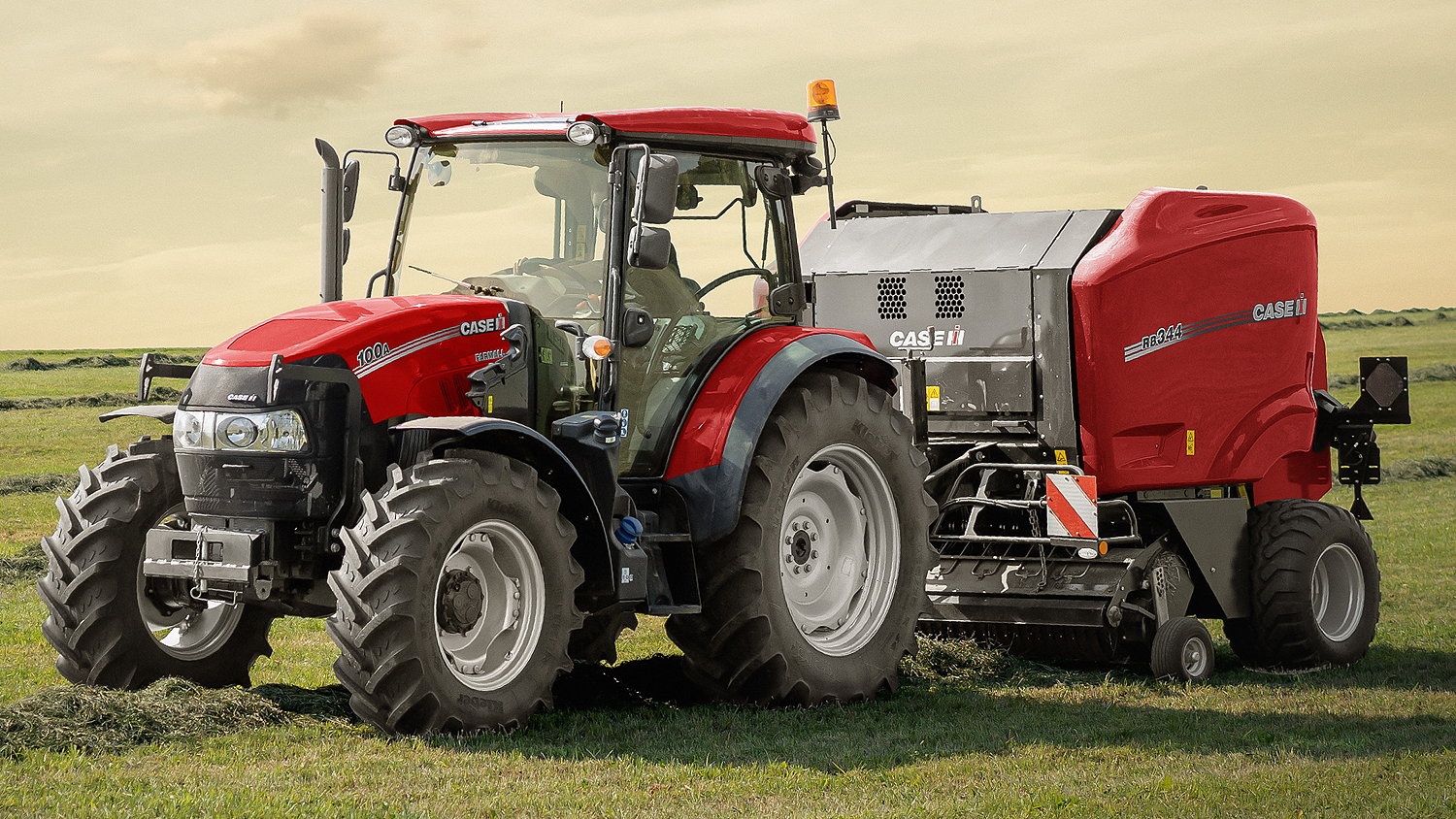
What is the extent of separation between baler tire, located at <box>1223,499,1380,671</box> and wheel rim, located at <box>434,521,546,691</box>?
5.58 m

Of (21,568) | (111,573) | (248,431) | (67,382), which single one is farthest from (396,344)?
(67,382)

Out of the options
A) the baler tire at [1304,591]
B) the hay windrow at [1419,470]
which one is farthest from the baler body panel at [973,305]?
the hay windrow at [1419,470]

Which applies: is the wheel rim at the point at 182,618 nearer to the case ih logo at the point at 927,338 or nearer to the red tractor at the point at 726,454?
the red tractor at the point at 726,454

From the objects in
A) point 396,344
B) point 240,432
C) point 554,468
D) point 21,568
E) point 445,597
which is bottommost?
point 21,568

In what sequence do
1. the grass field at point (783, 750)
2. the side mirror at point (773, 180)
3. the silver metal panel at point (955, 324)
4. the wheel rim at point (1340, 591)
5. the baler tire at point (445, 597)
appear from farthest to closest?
the wheel rim at point (1340, 591) < the silver metal panel at point (955, 324) < the side mirror at point (773, 180) < the baler tire at point (445, 597) < the grass field at point (783, 750)

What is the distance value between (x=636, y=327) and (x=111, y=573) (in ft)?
8.90

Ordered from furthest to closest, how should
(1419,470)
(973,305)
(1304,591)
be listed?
(1419,470) → (1304,591) → (973,305)

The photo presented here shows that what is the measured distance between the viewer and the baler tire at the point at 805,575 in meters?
7.85

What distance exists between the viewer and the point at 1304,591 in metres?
10.5

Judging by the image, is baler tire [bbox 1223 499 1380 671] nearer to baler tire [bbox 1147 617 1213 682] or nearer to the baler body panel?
baler tire [bbox 1147 617 1213 682]

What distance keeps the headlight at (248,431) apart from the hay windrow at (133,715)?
46.0 inches

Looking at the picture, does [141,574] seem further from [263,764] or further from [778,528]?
[778,528]

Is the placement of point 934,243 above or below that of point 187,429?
above

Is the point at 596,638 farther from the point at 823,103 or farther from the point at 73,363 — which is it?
the point at 73,363
